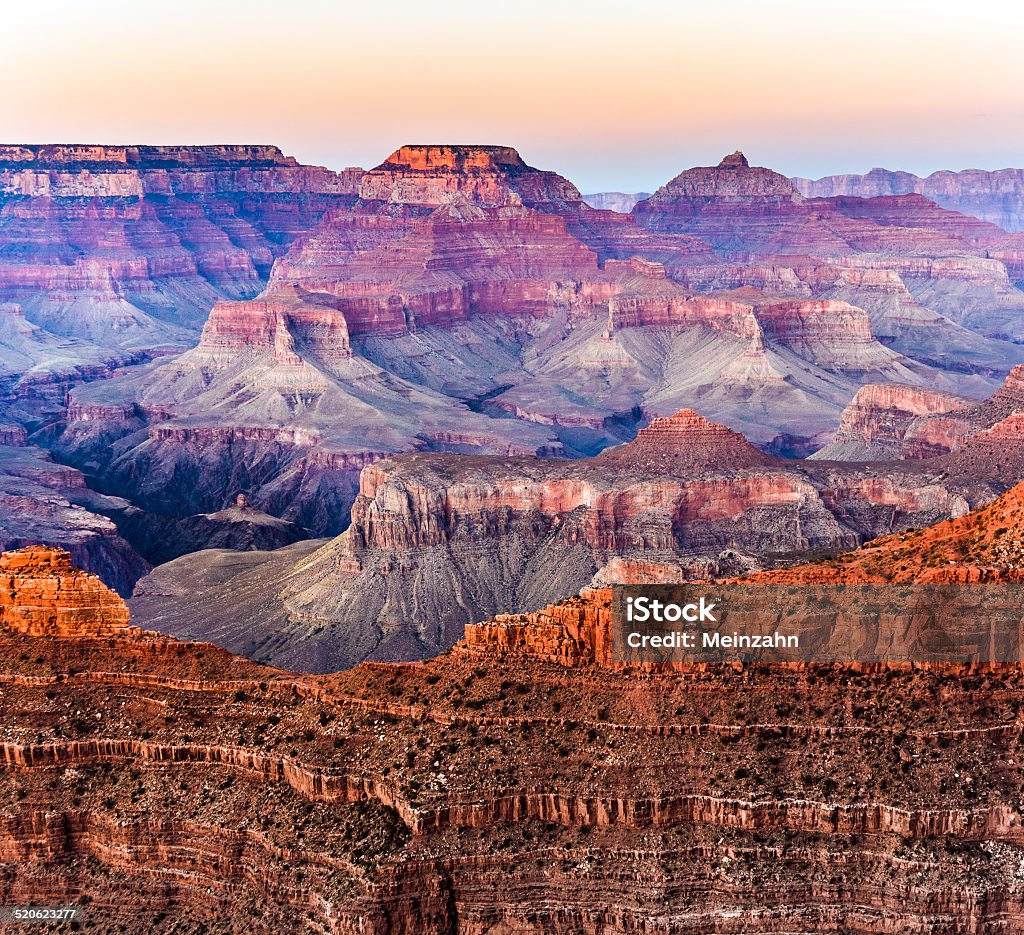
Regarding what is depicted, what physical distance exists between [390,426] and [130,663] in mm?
121285

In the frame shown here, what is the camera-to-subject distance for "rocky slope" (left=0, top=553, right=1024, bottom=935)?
35281 mm

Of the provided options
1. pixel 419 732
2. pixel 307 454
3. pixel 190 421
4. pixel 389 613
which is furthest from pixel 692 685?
pixel 190 421

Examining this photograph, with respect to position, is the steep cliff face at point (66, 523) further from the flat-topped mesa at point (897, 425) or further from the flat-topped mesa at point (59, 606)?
the flat-topped mesa at point (59, 606)

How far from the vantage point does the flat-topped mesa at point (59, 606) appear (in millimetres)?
44844

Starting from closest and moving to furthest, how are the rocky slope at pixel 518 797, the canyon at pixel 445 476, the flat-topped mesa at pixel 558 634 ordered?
1. the rocky slope at pixel 518 797
2. the flat-topped mesa at pixel 558 634
3. the canyon at pixel 445 476

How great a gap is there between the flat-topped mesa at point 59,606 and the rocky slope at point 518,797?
2.07m

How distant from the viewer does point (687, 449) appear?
100125 mm

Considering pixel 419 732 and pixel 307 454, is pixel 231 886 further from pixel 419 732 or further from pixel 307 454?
pixel 307 454

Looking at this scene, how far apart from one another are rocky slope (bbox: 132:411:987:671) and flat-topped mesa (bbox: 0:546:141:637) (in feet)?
138

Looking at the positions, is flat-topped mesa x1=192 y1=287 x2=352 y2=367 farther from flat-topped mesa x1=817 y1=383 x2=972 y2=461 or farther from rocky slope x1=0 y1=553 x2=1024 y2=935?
rocky slope x1=0 y1=553 x2=1024 y2=935

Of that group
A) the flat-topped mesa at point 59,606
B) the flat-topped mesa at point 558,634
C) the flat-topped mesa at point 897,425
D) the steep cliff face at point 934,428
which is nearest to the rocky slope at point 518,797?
the flat-topped mesa at point 558,634

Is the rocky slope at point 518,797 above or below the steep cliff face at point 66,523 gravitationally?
above

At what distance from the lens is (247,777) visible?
3994 cm

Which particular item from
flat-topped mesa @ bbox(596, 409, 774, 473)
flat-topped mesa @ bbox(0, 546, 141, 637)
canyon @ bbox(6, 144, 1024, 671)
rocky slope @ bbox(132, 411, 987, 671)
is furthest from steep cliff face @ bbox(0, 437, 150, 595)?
flat-topped mesa @ bbox(0, 546, 141, 637)
